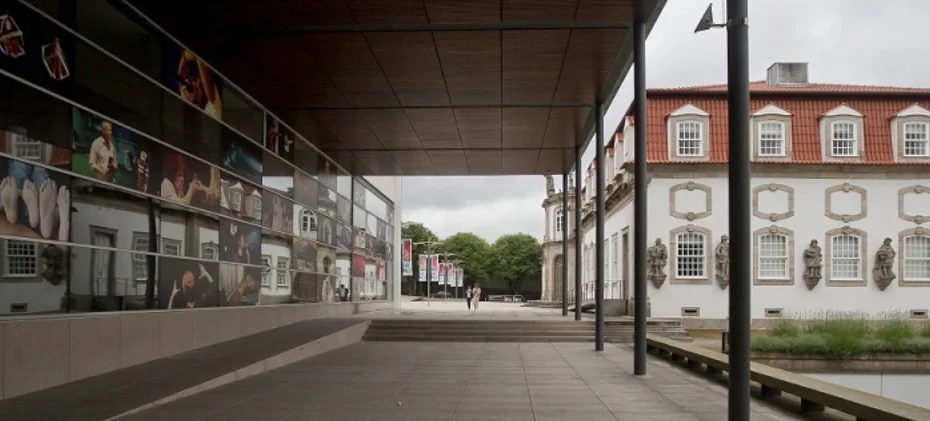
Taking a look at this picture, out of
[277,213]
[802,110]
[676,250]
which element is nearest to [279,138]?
[277,213]

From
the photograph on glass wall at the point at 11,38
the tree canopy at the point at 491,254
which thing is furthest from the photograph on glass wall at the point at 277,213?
the tree canopy at the point at 491,254

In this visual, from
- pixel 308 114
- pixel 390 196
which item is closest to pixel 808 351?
pixel 308 114

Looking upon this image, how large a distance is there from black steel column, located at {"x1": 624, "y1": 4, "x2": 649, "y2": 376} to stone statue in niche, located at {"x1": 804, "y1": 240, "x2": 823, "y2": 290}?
2892 cm

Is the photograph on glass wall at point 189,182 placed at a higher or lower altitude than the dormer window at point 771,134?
lower

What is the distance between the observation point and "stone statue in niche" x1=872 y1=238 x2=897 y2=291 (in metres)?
42.5

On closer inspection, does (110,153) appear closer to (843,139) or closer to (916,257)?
(843,139)

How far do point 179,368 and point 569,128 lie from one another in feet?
44.8

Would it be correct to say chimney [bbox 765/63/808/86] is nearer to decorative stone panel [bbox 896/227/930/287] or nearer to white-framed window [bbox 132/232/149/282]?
decorative stone panel [bbox 896/227/930/287]

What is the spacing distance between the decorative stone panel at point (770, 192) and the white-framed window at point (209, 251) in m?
28.6

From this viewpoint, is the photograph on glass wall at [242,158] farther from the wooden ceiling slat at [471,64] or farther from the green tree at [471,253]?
the green tree at [471,253]

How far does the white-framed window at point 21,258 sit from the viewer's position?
11469 millimetres

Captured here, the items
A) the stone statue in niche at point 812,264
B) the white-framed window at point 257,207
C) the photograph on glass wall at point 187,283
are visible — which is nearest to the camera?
the photograph on glass wall at point 187,283

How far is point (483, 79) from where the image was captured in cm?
1994

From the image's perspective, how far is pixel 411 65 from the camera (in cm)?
1872
